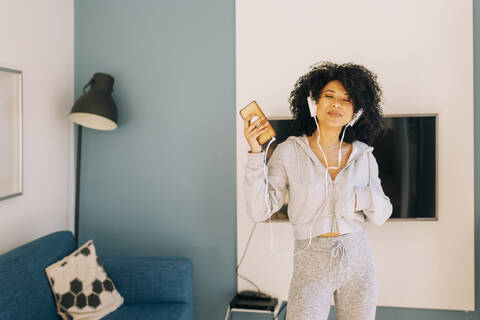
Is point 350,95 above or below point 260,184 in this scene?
above

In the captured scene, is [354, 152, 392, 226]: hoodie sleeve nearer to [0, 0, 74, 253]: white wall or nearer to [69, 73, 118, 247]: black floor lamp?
[69, 73, 118, 247]: black floor lamp

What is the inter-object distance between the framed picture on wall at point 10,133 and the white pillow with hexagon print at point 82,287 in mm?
486

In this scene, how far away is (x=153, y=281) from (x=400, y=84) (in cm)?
179

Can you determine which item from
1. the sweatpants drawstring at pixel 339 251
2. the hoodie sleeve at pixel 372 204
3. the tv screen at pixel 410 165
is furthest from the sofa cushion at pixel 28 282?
the tv screen at pixel 410 165

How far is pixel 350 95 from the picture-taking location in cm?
173

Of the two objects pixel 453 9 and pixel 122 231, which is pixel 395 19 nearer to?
pixel 453 9

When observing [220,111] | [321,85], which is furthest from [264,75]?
[321,85]

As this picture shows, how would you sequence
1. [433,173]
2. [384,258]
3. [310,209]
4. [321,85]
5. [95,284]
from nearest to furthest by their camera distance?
[310,209], [321,85], [95,284], [433,173], [384,258]

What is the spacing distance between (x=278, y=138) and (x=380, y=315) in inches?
49.2

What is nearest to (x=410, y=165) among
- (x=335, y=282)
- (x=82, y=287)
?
(x=335, y=282)

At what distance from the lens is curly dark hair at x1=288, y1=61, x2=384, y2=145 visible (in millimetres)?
1744

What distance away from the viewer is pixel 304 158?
68.1 inches

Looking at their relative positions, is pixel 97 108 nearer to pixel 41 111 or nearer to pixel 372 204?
pixel 41 111

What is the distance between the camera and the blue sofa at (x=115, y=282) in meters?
1.66
